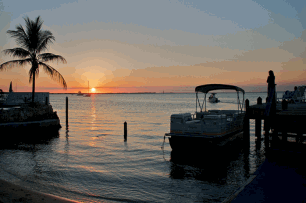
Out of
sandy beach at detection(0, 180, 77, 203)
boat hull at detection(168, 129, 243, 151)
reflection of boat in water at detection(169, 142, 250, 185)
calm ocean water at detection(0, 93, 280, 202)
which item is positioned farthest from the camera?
boat hull at detection(168, 129, 243, 151)

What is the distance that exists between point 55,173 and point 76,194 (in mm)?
3226

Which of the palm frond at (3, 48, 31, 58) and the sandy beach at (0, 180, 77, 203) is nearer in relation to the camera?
the sandy beach at (0, 180, 77, 203)

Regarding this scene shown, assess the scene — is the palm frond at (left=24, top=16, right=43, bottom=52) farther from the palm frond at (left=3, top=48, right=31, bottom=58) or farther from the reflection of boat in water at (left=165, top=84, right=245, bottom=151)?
the reflection of boat in water at (left=165, top=84, right=245, bottom=151)

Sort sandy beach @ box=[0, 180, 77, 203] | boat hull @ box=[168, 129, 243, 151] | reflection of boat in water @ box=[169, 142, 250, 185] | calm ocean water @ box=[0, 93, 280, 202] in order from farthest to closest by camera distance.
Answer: boat hull @ box=[168, 129, 243, 151]
reflection of boat in water @ box=[169, 142, 250, 185]
calm ocean water @ box=[0, 93, 280, 202]
sandy beach @ box=[0, 180, 77, 203]

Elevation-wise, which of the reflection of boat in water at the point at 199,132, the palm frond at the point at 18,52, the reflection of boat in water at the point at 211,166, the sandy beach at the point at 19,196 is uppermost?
the palm frond at the point at 18,52

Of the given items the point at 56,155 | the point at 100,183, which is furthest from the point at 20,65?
the point at 100,183

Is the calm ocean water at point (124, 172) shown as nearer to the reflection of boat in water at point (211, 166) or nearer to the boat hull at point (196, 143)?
the reflection of boat in water at point (211, 166)

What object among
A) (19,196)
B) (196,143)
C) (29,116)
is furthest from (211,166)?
(29,116)

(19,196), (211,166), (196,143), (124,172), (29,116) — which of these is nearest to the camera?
(19,196)

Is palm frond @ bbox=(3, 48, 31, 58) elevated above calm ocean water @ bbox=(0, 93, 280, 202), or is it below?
above

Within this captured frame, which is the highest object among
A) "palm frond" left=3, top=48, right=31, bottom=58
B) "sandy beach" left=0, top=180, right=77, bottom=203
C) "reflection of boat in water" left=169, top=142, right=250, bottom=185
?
"palm frond" left=3, top=48, right=31, bottom=58

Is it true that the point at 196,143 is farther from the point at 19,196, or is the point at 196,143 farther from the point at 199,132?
the point at 19,196

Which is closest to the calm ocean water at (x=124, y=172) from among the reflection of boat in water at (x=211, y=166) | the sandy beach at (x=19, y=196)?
the reflection of boat in water at (x=211, y=166)

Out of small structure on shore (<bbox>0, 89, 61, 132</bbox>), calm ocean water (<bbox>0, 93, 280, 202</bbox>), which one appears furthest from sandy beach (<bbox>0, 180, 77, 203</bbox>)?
small structure on shore (<bbox>0, 89, 61, 132</bbox>)
